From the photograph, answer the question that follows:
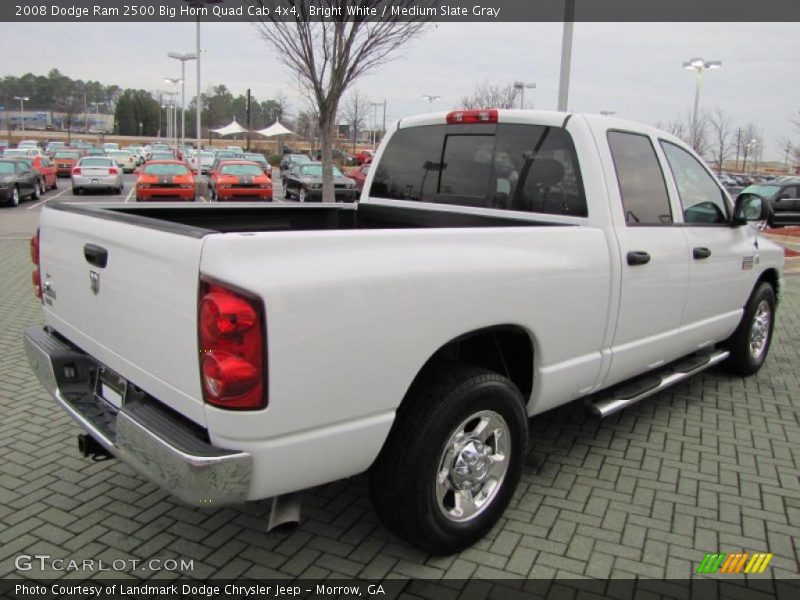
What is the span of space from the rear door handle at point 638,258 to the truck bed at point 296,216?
508 mm

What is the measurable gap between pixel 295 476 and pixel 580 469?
2223 millimetres

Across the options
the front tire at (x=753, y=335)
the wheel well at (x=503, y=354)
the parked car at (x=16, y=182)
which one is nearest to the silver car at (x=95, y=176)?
the parked car at (x=16, y=182)

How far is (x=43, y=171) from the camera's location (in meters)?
27.5

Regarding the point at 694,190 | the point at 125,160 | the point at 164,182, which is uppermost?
the point at 125,160

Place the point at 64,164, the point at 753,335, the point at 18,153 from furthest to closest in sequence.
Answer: the point at 64,164 → the point at 18,153 → the point at 753,335

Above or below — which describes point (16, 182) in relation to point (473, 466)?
above

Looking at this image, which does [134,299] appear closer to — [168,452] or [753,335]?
[168,452]

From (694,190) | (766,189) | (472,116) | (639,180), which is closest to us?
(639,180)

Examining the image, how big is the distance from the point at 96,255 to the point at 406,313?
1351mm

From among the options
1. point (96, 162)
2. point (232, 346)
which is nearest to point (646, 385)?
point (232, 346)

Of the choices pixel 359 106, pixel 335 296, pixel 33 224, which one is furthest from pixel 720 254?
pixel 359 106

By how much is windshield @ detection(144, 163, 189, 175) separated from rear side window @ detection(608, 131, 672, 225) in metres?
Answer: 21.2

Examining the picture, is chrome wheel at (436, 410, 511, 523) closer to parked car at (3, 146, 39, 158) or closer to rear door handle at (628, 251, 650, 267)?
rear door handle at (628, 251, 650, 267)

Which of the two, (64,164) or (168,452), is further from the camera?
(64,164)
